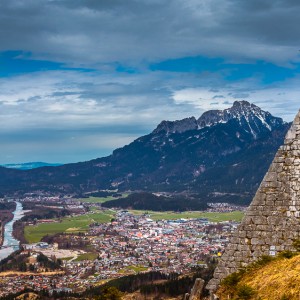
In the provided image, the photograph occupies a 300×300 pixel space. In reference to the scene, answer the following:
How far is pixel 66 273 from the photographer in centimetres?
10812

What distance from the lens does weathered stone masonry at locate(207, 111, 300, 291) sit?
32.3 feet

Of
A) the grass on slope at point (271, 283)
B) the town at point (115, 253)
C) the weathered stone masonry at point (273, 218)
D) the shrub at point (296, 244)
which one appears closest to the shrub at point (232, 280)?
the grass on slope at point (271, 283)

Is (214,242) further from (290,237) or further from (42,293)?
(290,237)

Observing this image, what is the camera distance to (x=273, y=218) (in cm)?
995

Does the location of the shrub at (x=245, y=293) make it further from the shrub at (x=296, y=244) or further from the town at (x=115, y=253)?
the town at (x=115, y=253)

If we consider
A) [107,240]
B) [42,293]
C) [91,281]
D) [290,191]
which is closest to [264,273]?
[290,191]

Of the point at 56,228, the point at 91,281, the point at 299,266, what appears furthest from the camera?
the point at 56,228

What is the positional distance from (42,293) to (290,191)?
77.9 meters

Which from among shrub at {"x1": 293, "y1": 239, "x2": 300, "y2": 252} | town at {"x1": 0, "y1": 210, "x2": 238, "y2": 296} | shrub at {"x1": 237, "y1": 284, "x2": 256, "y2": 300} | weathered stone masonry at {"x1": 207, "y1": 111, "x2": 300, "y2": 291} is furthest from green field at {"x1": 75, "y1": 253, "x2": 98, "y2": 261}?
shrub at {"x1": 237, "y1": 284, "x2": 256, "y2": 300}

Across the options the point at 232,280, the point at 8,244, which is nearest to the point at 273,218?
the point at 232,280

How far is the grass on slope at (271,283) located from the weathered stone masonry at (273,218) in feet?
1.79

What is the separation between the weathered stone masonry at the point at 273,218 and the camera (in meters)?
9.84

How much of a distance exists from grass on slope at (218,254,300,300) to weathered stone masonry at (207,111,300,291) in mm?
547

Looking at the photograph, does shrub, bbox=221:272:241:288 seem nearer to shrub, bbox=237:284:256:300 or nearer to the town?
shrub, bbox=237:284:256:300
